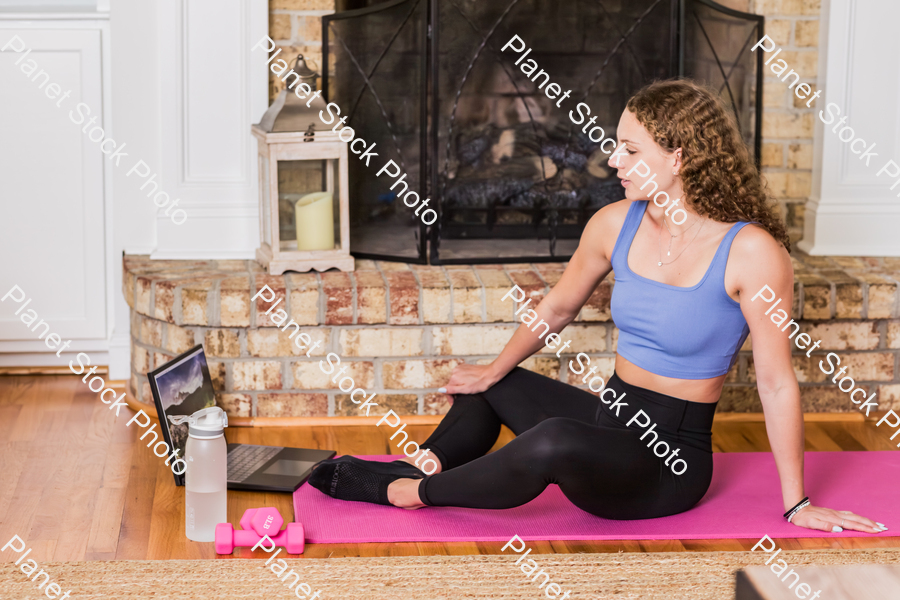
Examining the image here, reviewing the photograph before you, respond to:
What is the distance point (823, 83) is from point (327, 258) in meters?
1.52

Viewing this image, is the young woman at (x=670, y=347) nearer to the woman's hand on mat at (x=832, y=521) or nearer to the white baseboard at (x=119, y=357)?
the woman's hand on mat at (x=832, y=521)

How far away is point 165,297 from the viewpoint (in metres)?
2.39

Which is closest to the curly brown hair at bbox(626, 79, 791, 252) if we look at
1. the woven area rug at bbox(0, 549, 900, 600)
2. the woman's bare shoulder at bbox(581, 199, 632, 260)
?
the woman's bare shoulder at bbox(581, 199, 632, 260)

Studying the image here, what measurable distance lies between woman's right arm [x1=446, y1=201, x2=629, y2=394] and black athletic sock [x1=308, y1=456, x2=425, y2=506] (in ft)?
0.74

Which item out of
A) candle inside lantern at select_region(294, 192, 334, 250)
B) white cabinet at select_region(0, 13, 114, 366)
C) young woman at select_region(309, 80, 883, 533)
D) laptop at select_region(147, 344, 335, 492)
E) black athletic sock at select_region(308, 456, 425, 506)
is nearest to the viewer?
young woman at select_region(309, 80, 883, 533)

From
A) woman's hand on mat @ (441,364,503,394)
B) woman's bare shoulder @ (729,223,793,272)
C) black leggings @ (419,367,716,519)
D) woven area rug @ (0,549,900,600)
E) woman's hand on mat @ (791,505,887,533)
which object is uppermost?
woman's bare shoulder @ (729,223,793,272)

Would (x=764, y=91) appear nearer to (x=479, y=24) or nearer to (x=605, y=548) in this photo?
(x=479, y=24)

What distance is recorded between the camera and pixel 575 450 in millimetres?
1666

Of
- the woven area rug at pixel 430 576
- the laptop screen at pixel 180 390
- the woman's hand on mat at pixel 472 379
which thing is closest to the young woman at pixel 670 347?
the woven area rug at pixel 430 576

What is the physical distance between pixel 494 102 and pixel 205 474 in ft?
4.45

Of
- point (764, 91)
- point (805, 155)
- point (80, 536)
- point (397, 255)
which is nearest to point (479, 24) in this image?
point (397, 255)

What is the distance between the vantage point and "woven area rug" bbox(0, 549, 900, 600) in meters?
1.59

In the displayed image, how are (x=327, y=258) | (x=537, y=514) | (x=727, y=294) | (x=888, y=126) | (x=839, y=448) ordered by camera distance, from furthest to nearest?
(x=888, y=126), (x=327, y=258), (x=839, y=448), (x=537, y=514), (x=727, y=294)

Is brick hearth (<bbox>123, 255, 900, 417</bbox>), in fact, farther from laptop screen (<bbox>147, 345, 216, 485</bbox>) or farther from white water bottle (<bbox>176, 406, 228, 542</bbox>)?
white water bottle (<bbox>176, 406, 228, 542</bbox>)
